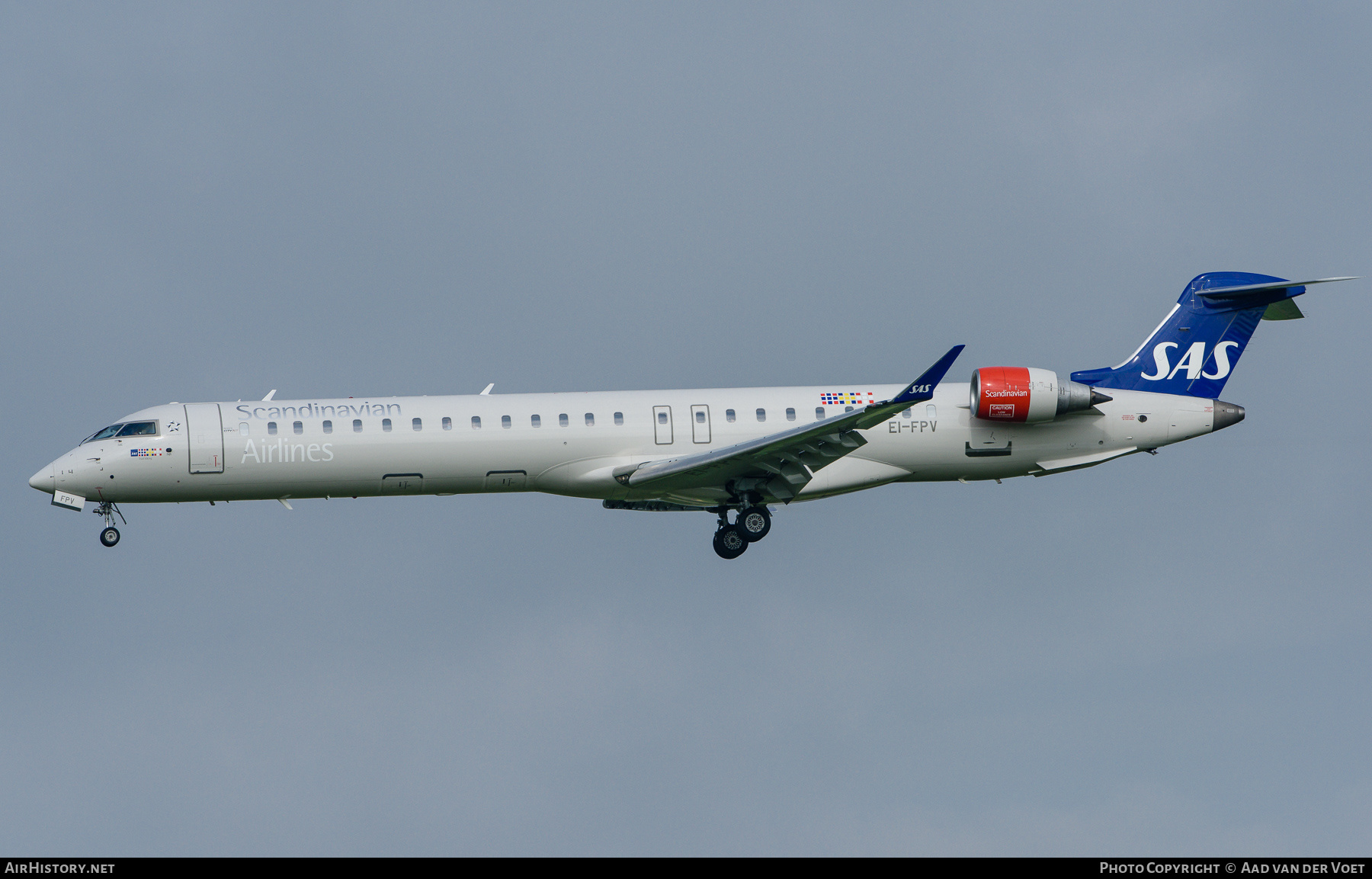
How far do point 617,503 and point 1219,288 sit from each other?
14438 mm

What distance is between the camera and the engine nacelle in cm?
3291

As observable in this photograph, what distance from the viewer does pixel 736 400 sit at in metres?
33.3

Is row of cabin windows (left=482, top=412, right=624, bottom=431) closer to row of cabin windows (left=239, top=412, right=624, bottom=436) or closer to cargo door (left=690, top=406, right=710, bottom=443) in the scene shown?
row of cabin windows (left=239, top=412, right=624, bottom=436)

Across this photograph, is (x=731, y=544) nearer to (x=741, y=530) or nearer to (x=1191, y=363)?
(x=741, y=530)

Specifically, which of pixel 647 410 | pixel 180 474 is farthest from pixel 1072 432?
pixel 180 474

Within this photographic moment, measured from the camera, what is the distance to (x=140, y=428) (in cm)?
3184

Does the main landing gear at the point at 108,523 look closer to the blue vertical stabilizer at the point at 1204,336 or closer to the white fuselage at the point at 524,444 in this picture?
the white fuselage at the point at 524,444

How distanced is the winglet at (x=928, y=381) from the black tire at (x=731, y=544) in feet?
21.0

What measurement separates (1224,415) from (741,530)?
11054 millimetres

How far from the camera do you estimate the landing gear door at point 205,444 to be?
104 feet

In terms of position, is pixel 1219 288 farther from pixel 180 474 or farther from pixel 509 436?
pixel 180 474

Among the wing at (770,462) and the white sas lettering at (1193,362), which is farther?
the white sas lettering at (1193,362)

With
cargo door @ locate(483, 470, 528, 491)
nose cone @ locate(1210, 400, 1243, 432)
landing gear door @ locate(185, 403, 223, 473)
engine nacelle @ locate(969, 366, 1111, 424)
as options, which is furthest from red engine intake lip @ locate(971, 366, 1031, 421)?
landing gear door @ locate(185, 403, 223, 473)

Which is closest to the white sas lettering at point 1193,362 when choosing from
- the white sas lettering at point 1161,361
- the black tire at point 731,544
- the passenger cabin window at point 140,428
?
the white sas lettering at point 1161,361
